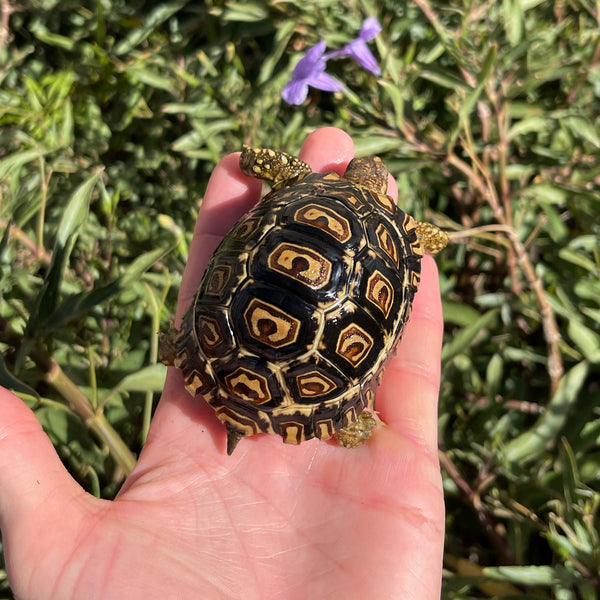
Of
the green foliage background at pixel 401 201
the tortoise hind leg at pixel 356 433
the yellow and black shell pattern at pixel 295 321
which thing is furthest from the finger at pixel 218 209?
the tortoise hind leg at pixel 356 433

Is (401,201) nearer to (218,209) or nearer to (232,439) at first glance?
(218,209)

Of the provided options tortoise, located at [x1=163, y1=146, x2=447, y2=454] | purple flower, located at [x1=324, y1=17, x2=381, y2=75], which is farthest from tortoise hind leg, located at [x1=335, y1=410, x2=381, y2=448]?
A: purple flower, located at [x1=324, y1=17, x2=381, y2=75]

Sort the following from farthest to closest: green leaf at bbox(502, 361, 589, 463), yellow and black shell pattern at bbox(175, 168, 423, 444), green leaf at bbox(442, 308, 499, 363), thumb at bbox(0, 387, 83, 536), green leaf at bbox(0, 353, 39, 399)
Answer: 1. green leaf at bbox(442, 308, 499, 363)
2. green leaf at bbox(502, 361, 589, 463)
3. yellow and black shell pattern at bbox(175, 168, 423, 444)
4. green leaf at bbox(0, 353, 39, 399)
5. thumb at bbox(0, 387, 83, 536)

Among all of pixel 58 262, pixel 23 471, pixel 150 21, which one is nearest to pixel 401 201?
pixel 150 21

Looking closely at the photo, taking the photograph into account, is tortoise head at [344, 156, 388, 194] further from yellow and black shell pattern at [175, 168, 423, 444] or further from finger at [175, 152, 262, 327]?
finger at [175, 152, 262, 327]

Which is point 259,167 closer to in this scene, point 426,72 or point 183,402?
point 426,72

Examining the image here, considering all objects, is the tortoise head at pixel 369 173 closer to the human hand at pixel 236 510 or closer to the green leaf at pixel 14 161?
the human hand at pixel 236 510
